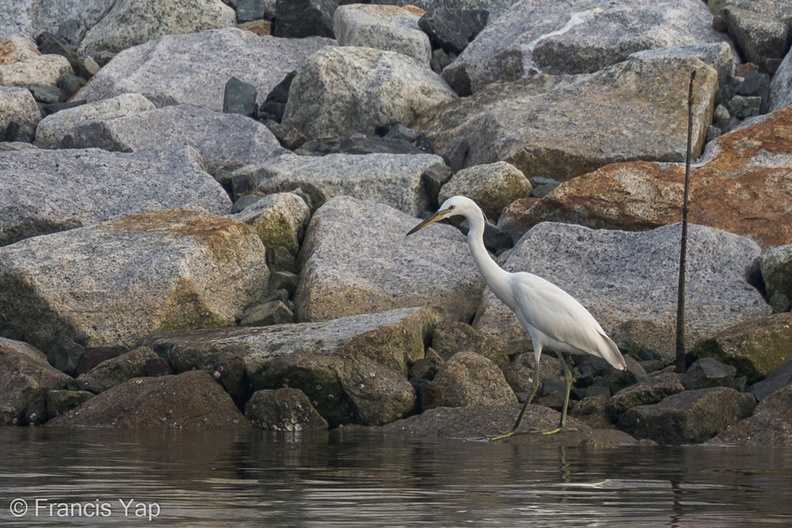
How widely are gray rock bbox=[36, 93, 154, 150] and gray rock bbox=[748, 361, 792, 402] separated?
12861 millimetres

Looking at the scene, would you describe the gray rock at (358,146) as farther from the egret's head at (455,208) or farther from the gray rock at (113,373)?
the gray rock at (113,373)

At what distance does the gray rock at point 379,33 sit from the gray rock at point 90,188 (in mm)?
6946

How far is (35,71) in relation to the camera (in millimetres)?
25188

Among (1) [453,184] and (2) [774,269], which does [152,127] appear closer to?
(1) [453,184]

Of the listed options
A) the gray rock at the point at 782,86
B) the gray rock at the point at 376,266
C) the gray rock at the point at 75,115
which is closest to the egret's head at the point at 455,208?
the gray rock at the point at 376,266

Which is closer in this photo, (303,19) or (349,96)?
(349,96)

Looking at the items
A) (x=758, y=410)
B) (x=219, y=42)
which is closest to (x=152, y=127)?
(x=219, y=42)

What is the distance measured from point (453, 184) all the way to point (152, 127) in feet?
19.5

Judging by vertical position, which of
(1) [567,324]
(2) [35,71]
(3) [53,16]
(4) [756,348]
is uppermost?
(3) [53,16]

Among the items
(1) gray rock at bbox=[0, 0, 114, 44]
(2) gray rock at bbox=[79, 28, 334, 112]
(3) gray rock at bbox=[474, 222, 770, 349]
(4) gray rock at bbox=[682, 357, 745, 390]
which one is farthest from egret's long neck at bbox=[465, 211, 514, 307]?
(1) gray rock at bbox=[0, 0, 114, 44]

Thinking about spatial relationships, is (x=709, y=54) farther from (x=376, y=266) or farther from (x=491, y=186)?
(x=376, y=266)

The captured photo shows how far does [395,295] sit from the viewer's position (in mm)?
14609

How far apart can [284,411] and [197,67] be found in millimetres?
14779

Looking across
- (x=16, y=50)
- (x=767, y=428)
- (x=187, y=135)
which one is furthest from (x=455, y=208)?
(x=16, y=50)
